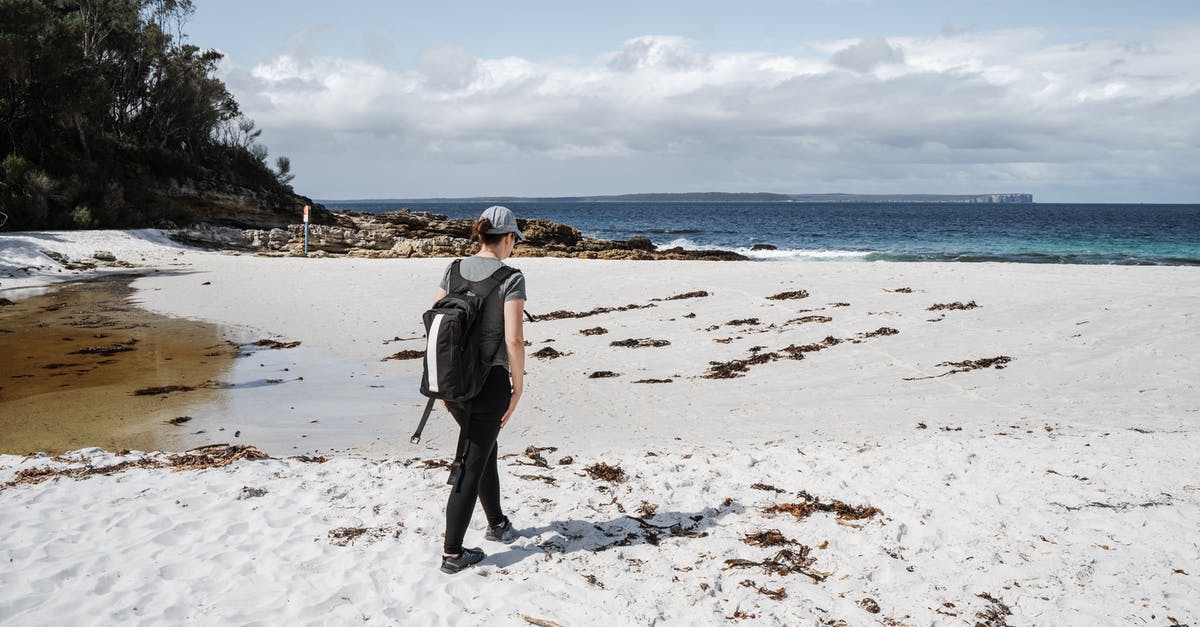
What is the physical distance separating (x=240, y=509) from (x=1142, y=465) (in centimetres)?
588

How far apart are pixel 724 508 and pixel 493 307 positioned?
2.13m

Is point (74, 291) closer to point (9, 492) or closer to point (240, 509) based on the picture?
point (9, 492)

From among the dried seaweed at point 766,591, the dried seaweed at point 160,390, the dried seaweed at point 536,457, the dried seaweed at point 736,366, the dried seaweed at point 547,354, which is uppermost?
the dried seaweed at point 736,366

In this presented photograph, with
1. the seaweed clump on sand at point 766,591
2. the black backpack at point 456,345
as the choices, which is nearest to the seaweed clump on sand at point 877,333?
the seaweed clump on sand at point 766,591

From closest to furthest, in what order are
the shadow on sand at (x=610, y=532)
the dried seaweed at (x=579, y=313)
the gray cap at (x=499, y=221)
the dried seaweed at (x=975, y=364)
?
the gray cap at (x=499, y=221)
the shadow on sand at (x=610, y=532)
the dried seaweed at (x=975, y=364)
the dried seaweed at (x=579, y=313)

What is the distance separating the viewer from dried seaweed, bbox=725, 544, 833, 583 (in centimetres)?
378

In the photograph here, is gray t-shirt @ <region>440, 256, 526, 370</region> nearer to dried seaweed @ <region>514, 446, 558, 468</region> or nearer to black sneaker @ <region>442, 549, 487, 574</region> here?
black sneaker @ <region>442, 549, 487, 574</region>

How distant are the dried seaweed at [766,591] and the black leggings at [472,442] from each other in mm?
1418

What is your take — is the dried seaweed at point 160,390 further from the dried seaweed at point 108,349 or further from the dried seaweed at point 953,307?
the dried seaweed at point 953,307

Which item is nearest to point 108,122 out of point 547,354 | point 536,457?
point 547,354

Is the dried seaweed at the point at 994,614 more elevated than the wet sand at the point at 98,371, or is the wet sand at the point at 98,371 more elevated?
the dried seaweed at the point at 994,614

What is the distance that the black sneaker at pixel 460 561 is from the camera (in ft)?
12.2

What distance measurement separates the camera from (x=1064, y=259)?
3038 cm

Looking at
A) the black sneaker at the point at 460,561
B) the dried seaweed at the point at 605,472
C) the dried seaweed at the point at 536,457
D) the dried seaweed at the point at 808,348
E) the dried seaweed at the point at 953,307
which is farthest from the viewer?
the dried seaweed at the point at 953,307
